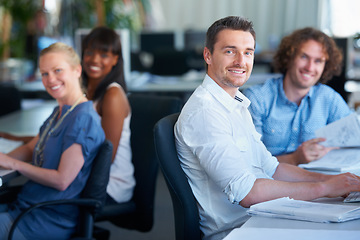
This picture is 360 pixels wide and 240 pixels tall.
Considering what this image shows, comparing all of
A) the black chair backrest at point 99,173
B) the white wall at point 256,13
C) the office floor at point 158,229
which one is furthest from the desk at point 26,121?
the white wall at point 256,13

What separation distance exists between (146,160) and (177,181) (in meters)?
0.89

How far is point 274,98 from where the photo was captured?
2455 millimetres

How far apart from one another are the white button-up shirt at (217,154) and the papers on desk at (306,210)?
9 cm

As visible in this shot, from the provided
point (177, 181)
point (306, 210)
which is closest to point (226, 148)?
point (177, 181)

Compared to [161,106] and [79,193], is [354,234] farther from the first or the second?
[161,106]

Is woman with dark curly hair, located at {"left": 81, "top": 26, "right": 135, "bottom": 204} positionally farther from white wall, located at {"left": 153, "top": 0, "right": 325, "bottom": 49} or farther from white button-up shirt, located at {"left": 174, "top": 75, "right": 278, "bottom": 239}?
white wall, located at {"left": 153, "top": 0, "right": 325, "bottom": 49}

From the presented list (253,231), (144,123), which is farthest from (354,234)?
(144,123)

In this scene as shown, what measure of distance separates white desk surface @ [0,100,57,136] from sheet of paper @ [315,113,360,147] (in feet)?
5.32

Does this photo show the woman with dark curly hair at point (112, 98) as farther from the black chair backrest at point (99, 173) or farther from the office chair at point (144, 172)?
the black chair backrest at point (99, 173)

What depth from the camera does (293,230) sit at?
1261 mm

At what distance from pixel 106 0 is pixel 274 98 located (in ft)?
12.0

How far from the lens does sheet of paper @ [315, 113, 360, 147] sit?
89.0 inches

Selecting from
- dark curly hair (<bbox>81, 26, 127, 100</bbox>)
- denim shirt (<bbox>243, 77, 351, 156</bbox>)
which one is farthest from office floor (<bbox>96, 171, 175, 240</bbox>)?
denim shirt (<bbox>243, 77, 351, 156</bbox>)

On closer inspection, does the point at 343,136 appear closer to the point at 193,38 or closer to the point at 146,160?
the point at 146,160
